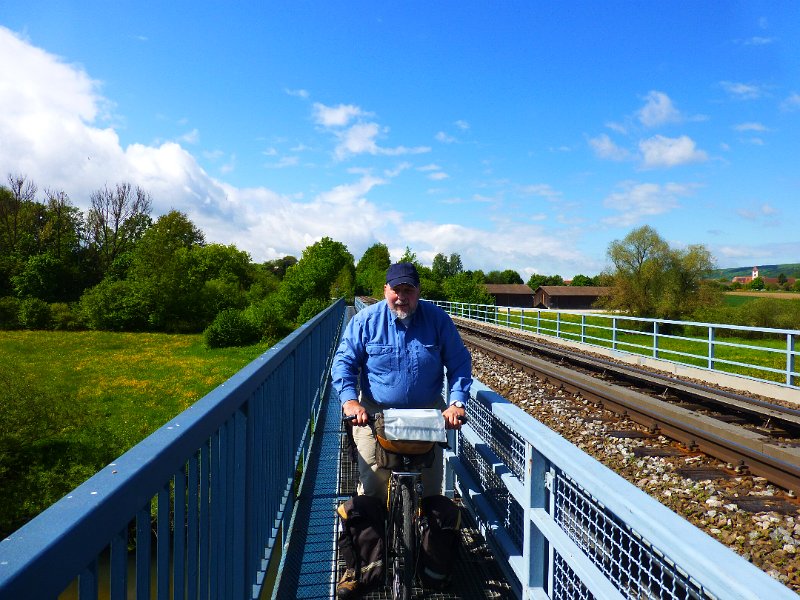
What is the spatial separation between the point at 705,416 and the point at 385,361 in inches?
296

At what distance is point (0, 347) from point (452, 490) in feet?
205

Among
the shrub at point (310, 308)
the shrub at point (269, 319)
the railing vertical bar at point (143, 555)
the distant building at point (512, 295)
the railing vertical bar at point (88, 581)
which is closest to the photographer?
the railing vertical bar at point (88, 581)

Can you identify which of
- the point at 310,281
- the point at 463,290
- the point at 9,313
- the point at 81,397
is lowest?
the point at 81,397

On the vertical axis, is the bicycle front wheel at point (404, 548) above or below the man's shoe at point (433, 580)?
above

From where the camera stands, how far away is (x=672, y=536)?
1.38 metres

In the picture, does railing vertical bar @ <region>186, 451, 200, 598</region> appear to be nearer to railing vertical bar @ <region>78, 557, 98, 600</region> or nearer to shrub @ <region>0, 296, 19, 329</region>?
railing vertical bar @ <region>78, 557, 98, 600</region>

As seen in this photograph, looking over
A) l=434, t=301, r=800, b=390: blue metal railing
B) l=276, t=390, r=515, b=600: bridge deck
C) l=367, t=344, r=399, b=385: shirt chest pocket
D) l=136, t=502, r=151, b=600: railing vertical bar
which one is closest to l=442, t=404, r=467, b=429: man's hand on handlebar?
l=367, t=344, r=399, b=385: shirt chest pocket

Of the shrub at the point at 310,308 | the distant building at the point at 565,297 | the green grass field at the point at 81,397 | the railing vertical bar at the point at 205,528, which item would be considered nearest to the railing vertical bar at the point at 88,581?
the railing vertical bar at the point at 205,528

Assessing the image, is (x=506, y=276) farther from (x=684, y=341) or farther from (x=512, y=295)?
(x=684, y=341)

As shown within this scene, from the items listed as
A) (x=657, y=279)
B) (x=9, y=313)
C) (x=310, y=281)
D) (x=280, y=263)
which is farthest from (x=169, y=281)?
(x=280, y=263)

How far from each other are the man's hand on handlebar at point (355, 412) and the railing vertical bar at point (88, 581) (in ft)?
7.56

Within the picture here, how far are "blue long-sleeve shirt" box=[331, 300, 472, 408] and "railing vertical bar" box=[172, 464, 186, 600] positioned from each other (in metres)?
1.80

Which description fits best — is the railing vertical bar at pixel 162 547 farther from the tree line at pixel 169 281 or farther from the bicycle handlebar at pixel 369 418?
the tree line at pixel 169 281

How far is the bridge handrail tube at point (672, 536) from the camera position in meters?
1.15
